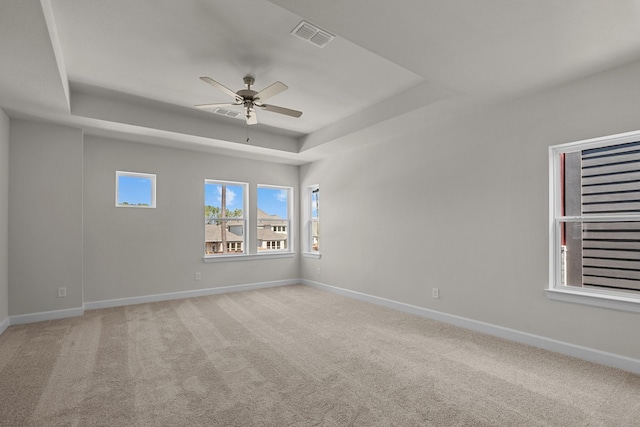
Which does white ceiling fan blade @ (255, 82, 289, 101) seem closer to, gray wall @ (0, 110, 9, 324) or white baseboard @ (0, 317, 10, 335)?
gray wall @ (0, 110, 9, 324)

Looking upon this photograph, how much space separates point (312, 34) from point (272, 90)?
712mm

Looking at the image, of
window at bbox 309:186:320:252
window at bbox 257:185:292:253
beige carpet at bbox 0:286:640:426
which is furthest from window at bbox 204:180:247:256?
beige carpet at bbox 0:286:640:426

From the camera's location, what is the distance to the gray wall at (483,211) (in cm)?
288

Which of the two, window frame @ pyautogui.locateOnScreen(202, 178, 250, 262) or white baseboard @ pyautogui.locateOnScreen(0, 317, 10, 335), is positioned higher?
window frame @ pyautogui.locateOnScreen(202, 178, 250, 262)

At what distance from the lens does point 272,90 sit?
3.14 meters

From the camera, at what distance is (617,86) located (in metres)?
2.76

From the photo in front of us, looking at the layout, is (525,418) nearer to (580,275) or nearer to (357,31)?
(580,275)

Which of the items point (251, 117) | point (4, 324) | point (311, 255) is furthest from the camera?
point (311, 255)

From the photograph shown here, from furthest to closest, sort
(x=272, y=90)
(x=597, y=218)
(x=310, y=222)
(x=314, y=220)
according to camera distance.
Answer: (x=310, y=222) → (x=314, y=220) → (x=272, y=90) → (x=597, y=218)

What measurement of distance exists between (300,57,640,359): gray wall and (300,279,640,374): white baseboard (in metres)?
0.06

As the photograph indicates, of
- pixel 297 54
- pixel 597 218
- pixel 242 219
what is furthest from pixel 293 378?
pixel 242 219

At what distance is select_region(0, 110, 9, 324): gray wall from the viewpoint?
3.73 metres

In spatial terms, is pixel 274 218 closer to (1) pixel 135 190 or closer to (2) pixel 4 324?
(1) pixel 135 190

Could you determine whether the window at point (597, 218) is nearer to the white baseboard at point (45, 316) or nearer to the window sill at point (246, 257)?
the window sill at point (246, 257)
